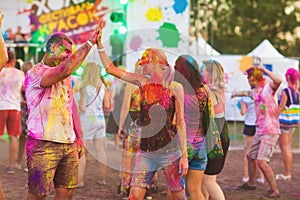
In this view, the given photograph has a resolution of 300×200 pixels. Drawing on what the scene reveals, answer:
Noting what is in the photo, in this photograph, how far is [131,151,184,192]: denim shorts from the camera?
455cm

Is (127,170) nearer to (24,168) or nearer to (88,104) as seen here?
(88,104)

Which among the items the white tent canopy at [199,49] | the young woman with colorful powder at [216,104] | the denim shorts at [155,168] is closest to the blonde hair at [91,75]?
the young woman with colorful powder at [216,104]

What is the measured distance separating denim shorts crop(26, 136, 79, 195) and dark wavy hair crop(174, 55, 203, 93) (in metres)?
1.24

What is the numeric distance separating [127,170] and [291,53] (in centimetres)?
3391

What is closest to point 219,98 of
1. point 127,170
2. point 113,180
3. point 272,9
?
point 127,170

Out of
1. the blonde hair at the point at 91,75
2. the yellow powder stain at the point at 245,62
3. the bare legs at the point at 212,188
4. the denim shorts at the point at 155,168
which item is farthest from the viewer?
the yellow powder stain at the point at 245,62

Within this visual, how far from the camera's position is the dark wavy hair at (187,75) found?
16.4ft

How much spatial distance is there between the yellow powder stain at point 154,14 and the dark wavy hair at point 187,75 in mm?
9072

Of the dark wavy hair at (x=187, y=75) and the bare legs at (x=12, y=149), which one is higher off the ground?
the dark wavy hair at (x=187, y=75)

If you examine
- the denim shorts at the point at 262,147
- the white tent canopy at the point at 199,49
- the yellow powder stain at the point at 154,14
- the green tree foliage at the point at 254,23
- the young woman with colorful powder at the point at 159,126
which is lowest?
the denim shorts at the point at 262,147

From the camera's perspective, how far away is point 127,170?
267 inches

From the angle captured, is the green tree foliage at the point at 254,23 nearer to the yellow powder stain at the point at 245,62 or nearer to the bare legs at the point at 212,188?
the yellow powder stain at the point at 245,62

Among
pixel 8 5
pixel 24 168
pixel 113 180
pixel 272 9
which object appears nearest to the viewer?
pixel 113 180

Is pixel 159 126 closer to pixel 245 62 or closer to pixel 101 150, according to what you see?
pixel 101 150
